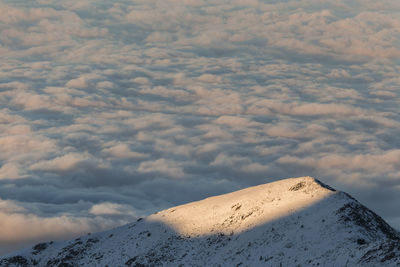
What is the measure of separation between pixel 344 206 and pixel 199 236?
19.0m

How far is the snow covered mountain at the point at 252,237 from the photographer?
5634cm

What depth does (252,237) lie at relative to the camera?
65250mm

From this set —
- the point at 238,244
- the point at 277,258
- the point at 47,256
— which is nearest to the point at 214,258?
the point at 238,244

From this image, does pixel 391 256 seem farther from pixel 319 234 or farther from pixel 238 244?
pixel 238 244

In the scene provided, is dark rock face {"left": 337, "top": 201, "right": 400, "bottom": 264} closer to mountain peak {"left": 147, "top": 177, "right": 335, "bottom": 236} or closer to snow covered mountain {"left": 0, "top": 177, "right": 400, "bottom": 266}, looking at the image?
snow covered mountain {"left": 0, "top": 177, "right": 400, "bottom": 266}

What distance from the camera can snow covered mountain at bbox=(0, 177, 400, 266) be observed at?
185ft

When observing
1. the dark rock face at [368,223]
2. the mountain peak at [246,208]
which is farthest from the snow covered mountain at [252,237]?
the mountain peak at [246,208]

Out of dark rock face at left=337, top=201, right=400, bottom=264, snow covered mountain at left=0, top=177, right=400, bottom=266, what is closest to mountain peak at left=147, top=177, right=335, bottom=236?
snow covered mountain at left=0, top=177, right=400, bottom=266

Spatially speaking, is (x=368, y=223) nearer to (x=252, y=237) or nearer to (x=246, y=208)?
(x=252, y=237)

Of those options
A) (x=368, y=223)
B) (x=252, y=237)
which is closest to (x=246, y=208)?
(x=252, y=237)

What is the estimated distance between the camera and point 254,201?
242 ft

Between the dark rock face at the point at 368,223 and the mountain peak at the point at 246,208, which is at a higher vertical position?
the mountain peak at the point at 246,208

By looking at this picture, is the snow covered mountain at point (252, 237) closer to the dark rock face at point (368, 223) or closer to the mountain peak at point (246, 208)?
the dark rock face at point (368, 223)

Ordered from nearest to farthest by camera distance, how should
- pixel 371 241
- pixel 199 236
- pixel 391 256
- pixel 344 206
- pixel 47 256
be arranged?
1. pixel 391 256
2. pixel 371 241
3. pixel 344 206
4. pixel 199 236
5. pixel 47 256
